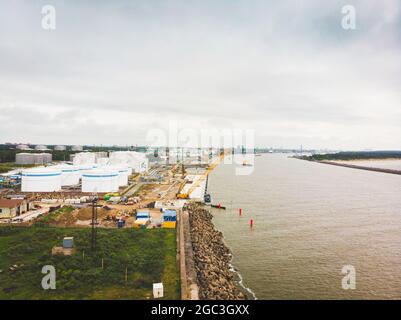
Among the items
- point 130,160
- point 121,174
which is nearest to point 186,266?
point 121,174

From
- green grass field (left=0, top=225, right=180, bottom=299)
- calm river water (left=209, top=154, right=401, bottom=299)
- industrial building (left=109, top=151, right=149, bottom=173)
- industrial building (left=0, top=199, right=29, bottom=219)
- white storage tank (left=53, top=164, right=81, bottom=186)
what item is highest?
industrial building (left=109, top=151, right=149, bottom=173)

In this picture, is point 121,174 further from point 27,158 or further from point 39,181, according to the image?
point 27,158

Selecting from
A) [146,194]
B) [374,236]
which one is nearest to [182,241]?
[374,236]

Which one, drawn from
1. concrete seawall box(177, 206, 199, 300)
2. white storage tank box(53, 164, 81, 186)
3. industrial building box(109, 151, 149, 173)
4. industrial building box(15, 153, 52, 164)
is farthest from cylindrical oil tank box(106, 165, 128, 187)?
industrial building box(15, 153, 52, 164)

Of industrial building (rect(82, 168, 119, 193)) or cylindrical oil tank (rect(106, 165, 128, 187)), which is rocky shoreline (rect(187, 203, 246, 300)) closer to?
industrial building (rect(82, 168, 119, 193))

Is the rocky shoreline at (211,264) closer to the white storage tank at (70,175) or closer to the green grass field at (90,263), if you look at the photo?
the green grass field at (90,263)

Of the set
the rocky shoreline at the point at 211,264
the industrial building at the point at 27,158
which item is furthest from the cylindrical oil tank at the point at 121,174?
the industrial building at the point at 27,158

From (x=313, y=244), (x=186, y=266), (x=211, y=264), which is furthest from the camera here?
(x=313, y=244)
